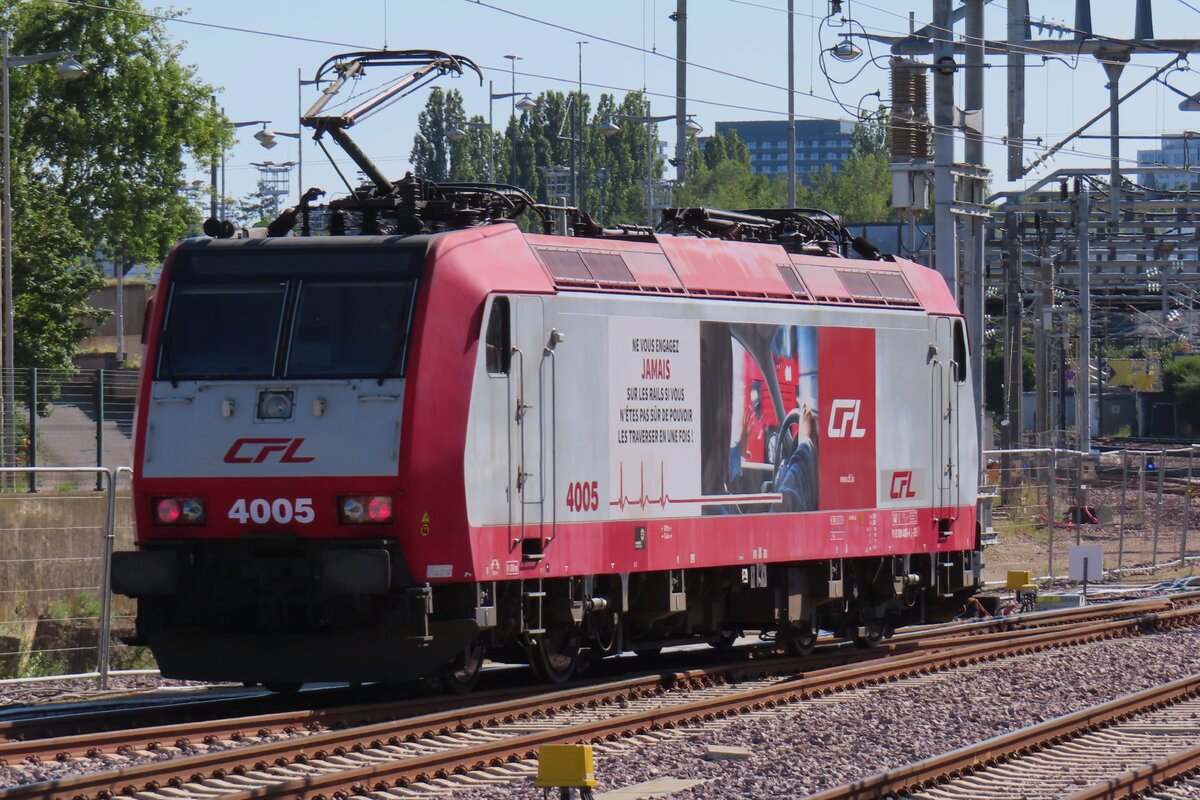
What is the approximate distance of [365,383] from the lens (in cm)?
1287

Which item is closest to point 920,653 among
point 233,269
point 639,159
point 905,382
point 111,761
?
point 905,382

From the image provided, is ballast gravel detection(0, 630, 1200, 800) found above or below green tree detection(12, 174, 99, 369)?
below

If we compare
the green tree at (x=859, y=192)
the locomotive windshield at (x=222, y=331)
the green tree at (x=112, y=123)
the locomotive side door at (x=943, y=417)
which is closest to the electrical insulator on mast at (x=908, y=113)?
the locomotive side door at (x=943, y=417)

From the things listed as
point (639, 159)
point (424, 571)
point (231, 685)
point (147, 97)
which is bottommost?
point (231, 685)

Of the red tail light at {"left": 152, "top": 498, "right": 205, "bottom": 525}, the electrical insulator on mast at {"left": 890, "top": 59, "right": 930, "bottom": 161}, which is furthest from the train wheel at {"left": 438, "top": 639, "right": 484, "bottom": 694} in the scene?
the electrical insulator on mast at {"left": 890, "top": 59, "right": 930, "bottom": 161}

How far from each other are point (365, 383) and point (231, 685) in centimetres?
424

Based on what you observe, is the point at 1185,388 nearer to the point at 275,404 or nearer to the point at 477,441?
the point at 477,441

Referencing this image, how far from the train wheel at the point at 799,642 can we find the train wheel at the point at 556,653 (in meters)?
2.90

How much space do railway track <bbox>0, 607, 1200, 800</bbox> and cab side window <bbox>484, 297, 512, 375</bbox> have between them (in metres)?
2.30

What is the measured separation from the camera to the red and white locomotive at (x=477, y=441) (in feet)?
42.0

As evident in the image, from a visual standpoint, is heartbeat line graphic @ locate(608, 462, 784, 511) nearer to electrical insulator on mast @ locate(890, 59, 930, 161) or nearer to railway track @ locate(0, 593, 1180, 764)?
railway track @ locate(0, 593, 1180, 764)

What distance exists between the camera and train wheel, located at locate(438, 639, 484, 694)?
13.8 meters

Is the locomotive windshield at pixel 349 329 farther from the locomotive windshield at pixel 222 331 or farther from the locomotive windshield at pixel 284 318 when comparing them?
the locomotive windshield at pixel 222 331

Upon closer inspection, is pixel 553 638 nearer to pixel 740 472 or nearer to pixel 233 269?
Result: pixel 740 472
